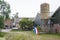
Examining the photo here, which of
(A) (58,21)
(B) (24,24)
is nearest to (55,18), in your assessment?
(A) (58,21)

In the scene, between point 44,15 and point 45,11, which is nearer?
point 44,15

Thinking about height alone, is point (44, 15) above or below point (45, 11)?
below

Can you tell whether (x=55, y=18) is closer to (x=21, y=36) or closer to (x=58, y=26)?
(x=58, y=26)

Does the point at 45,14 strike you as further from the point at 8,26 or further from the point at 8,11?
the point at 8,26

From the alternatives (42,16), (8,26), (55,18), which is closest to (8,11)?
(42,16)

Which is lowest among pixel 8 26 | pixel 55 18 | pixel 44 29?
pixel 8 26

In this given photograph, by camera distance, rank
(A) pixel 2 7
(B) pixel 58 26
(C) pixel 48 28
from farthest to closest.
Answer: (A) pixel 2 7 → (C) pixel 48 28 → (B) pixel 58 26

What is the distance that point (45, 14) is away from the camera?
49.1 metres

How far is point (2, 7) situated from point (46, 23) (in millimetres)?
12784

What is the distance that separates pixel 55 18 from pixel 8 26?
148 feet

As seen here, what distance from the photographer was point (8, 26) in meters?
88.9

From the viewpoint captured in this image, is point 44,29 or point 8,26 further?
point 8,26

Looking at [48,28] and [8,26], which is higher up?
[48,28]

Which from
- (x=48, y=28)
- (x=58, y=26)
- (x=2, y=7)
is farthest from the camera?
(x=2, y=7)
